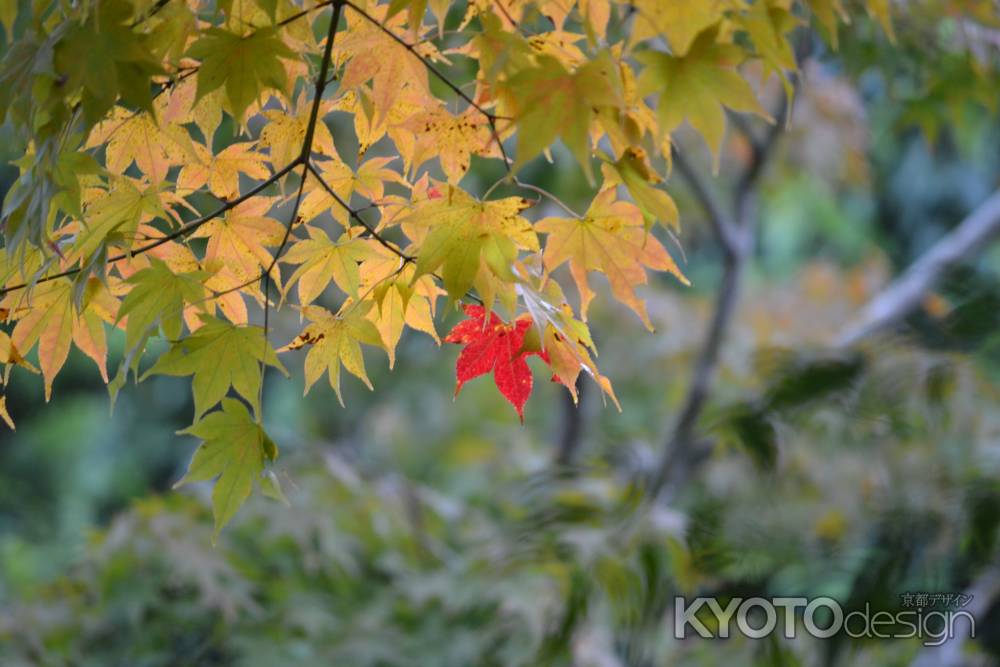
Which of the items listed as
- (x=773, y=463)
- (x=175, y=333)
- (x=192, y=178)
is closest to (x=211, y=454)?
(x=175, y=333)

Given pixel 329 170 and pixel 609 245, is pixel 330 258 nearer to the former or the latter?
pixel 329 170

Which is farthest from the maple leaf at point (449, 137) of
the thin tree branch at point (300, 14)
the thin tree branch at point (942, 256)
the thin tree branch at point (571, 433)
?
the thin tree branch at point (571, 433)

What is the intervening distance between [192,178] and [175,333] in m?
0.16

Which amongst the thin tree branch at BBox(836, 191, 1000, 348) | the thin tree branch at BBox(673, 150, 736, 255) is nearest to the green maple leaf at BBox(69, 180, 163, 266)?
the thin tree branch at BBox(673, 150, 736, 255)

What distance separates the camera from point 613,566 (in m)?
1.72

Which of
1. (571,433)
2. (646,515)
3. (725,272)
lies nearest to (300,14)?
(646,515)

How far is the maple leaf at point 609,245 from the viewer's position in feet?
2.48

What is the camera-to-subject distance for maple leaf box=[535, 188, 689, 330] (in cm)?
75

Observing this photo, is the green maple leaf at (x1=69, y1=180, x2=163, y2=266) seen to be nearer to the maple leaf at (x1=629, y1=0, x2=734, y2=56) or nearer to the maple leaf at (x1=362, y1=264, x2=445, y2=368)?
the maple leaf at (x1=362, y1=264, x2=445, y2=368)

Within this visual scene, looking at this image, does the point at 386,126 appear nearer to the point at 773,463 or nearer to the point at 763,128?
the point at 773,463

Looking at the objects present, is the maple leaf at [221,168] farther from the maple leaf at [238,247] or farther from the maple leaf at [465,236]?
the maple leaf at [465,236]

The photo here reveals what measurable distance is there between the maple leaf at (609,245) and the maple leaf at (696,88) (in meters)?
0.11

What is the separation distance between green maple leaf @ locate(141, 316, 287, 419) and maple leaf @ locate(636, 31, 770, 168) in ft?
1.16

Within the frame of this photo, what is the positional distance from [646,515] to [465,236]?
1136mm
